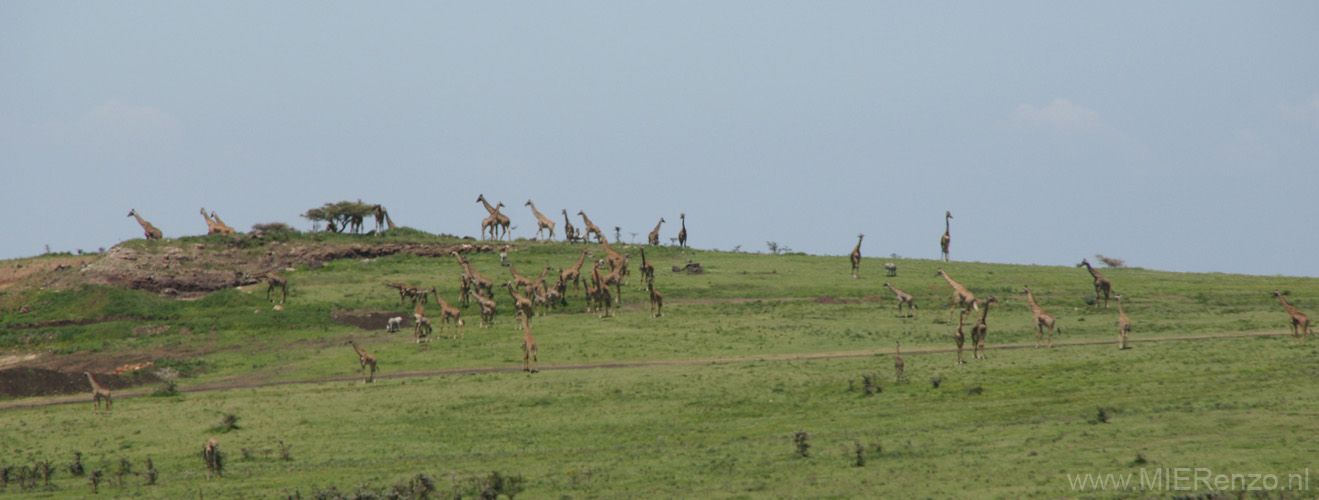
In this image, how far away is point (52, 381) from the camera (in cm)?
4169

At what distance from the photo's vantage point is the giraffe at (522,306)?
4575 cm

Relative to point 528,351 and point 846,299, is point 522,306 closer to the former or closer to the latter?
point 528,351

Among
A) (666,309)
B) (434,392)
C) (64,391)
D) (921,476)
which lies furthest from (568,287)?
(921,476)

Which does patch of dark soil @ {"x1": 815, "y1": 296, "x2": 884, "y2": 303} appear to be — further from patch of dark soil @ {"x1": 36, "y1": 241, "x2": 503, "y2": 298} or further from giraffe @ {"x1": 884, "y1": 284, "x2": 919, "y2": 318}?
patch of dark soil @ {"x1": 36, "y1": 241, "x2": 503, "y2": 298}

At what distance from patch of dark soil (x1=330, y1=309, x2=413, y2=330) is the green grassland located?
68cm

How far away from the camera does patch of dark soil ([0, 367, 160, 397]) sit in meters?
40.9

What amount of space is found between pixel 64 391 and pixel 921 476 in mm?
30986

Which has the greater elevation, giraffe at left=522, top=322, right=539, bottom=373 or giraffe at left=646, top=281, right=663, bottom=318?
giraffe at left=646, top=281, right=663, bottom=318

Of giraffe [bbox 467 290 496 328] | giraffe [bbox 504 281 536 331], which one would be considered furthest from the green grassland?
giraffe [bbox 504 281 536 331]

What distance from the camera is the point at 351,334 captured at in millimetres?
48312

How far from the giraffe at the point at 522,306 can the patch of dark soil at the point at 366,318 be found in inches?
179

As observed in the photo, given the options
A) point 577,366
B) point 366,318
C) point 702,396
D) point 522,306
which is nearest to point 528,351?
point 577,366

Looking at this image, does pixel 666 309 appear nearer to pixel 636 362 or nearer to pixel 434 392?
pixel 636 362

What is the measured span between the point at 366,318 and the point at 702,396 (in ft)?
66.6
